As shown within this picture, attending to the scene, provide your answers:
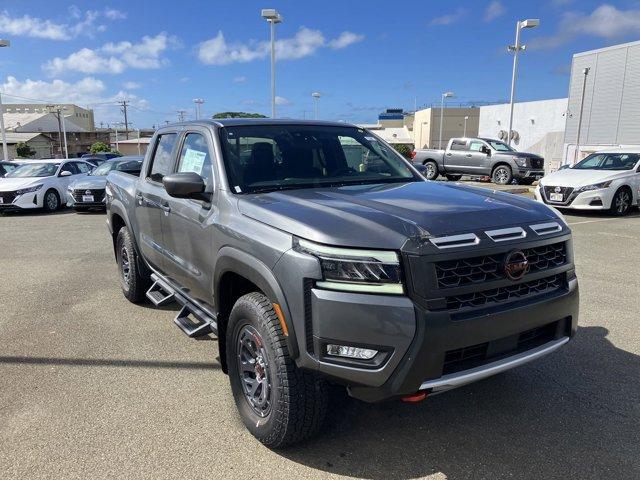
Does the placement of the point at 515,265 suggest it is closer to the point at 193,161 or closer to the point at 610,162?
the point at 193,161

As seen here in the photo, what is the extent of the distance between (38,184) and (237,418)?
13714mm

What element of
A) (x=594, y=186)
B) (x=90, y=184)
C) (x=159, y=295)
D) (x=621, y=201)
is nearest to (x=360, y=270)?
(x=159, y=295)

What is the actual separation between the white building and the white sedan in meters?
25.2

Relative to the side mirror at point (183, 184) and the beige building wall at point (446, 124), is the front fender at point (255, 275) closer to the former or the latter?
the side mirror at point (183, 184)

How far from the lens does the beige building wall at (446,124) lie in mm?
68625

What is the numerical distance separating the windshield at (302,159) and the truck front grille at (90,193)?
Answer: 11206 millimetres

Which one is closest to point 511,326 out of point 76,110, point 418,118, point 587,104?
point 587,104

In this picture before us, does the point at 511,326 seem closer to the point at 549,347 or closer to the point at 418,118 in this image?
the point at 549,347

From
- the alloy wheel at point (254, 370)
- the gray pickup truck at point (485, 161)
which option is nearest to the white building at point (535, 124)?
the gray pickup truck at point (485, 161)

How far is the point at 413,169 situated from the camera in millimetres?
4316

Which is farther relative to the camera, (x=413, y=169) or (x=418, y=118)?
(x=418, y=118)

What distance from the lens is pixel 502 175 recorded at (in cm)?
2064

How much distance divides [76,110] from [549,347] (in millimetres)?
127901

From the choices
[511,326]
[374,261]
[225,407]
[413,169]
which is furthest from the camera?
[413,169]
